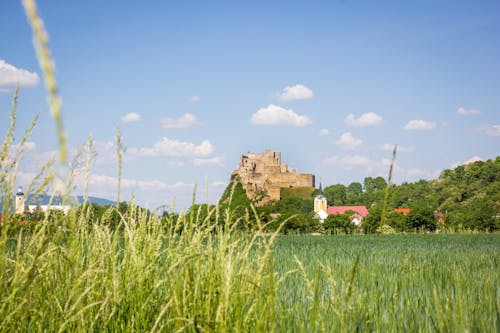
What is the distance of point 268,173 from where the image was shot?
99.1 metres

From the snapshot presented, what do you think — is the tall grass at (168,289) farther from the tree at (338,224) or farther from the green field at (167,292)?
the tree at (338,224)

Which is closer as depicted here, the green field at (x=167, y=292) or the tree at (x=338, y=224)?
the green field at (x=167, y=292)

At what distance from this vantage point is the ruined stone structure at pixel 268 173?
9525 centimetres

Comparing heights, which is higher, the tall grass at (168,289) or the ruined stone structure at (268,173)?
the ruined stone structure at (268,173)

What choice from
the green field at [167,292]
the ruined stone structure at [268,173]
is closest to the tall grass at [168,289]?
the green field at [167,292]

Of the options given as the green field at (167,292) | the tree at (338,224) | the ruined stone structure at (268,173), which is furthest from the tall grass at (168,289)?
the ruined stone structure at (268,173)

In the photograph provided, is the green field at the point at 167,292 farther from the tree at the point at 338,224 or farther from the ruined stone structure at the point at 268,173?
the ruined stone structure at the point at 268,173

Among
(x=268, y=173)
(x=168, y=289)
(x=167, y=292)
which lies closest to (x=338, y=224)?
(x=167, y=292)

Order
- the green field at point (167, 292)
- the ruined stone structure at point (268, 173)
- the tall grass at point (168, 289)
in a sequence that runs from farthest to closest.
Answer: the ruined stone structure at point (268, 173)
the green field at point (167, 292)
the tall grass at point (168, 289)

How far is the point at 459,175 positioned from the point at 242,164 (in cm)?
4741

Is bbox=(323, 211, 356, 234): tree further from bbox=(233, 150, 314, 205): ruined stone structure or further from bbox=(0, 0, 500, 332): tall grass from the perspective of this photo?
bbox=(233, 150, 314, 205): ruined stone structure

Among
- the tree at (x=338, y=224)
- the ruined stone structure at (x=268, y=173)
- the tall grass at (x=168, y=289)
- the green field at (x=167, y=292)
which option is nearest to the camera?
the tall grass at (x=168, y=289)

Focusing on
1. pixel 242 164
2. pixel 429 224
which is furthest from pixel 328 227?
pixel 242 164

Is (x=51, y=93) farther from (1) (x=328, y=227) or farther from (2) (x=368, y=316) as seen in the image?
(1) (x=328, y=227)
